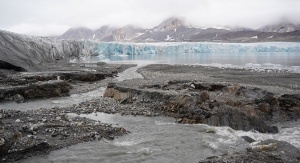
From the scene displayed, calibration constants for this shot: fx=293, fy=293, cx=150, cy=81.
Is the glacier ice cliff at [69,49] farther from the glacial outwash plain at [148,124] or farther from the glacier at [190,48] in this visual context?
the glacial outwash plain at [148,124]

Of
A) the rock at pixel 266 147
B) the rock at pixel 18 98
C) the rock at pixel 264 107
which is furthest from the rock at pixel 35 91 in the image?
the rock at pixel 266 147

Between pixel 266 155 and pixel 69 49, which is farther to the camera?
pixel 69 49

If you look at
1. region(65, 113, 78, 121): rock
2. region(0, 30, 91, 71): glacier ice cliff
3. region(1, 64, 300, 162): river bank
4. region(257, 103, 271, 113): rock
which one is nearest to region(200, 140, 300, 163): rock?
region(1, 64, 300, 162): river bank

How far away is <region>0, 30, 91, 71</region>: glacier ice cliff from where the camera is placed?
3297 centimetres

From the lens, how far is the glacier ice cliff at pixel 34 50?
108 ft

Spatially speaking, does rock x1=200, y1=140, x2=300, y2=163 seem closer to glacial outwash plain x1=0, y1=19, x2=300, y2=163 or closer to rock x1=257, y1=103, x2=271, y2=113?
glacial outwash plain x1=0, y1=19, x2=300, y2=163

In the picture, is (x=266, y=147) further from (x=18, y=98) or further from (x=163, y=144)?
(x=18, y=98)

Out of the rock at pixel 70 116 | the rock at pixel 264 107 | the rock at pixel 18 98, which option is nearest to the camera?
the rock at pixel 70 116

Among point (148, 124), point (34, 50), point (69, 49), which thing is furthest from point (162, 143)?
point (69, 49)

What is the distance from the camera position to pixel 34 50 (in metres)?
46.0

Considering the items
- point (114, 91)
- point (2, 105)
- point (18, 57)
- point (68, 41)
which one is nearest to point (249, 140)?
point (114, 91)

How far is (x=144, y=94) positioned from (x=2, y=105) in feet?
28.2

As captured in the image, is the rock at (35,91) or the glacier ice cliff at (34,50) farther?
the glacier ice cliff at (34,50)

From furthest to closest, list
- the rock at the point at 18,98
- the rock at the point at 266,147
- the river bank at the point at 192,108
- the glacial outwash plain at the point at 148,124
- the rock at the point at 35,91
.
Answer: the rock at the point at 35,91 → the rock at the point at 18,98 → the river bank at the point at 192,108 → the glacial outwash plain at the point at 148,124 → the rock at the point at 266,147
